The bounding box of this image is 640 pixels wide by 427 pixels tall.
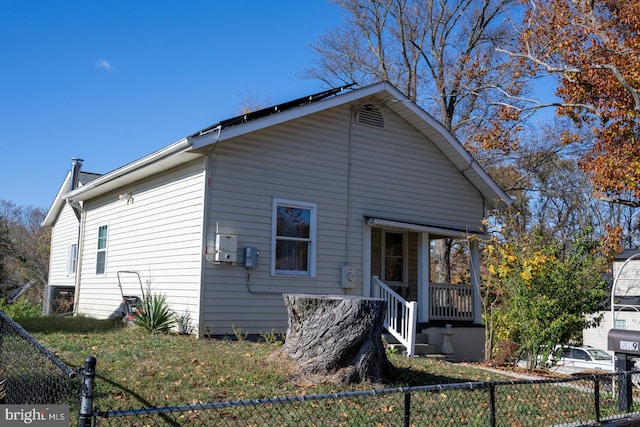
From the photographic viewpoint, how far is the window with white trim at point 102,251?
15655mm

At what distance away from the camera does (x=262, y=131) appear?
1191 cm

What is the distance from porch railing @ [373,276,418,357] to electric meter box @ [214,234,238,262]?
121 inches

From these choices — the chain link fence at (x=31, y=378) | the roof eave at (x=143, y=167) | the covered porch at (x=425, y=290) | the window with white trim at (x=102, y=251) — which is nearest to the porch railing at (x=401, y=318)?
the covered porch at (x=425, y=290)

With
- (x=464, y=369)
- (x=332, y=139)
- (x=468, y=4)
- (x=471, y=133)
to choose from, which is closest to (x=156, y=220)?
(x=332, y=139)

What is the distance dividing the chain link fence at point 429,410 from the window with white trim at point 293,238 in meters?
5.24

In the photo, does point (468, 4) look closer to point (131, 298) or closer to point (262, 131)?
point (262, 131)

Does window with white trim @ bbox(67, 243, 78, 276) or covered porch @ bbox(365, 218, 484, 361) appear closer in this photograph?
covered porch @ bbox(365, 218, 484, 361)

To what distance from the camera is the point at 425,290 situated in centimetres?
1398

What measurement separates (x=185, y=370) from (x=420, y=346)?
6.58m

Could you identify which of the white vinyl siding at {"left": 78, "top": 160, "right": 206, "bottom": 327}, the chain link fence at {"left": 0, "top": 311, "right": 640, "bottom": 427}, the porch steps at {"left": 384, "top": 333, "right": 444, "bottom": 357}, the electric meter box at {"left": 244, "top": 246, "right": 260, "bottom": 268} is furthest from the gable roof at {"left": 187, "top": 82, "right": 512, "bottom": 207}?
the chain link fence at {"left": 0, "top": 311, "right": 640, "bottom": 427}

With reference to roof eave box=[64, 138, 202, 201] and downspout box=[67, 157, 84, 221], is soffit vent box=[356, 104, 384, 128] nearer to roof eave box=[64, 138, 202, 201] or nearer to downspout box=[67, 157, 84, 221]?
roof eave box=[64, 138, 202, 201]

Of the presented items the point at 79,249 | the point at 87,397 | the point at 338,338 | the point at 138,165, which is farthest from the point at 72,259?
the point at 87,397

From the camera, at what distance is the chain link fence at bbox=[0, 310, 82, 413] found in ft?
18.0

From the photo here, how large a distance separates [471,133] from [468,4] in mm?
6275
